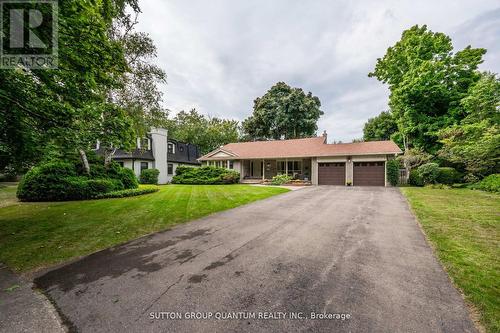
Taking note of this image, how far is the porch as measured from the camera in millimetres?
22109

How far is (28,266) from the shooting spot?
3.54 meters

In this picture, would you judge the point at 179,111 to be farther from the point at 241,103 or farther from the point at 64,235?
the point at 64,235

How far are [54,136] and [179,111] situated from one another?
3498 centimetres

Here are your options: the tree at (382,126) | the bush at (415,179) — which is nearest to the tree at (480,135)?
the bush at (415,179)

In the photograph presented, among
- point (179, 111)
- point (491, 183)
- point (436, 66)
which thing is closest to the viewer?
point (491, 183)

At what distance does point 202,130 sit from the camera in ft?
116

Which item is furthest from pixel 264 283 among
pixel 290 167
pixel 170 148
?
pixel 170 148

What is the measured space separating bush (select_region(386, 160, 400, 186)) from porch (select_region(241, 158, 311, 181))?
23.3ft

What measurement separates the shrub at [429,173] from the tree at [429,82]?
4625 millimetres

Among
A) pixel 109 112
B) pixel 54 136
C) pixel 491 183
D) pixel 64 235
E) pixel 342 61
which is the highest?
pixel 342 61

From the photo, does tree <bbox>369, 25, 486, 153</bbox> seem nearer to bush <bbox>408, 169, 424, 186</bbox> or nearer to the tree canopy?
bush <bbox>408, 169, 424, 186</bbox>

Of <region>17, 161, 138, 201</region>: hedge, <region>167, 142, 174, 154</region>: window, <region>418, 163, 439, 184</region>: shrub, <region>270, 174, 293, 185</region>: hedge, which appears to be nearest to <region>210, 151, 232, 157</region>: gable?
<region>167, 142, 174, 154</region>: window

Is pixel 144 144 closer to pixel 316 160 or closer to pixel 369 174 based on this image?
pixel 316 160

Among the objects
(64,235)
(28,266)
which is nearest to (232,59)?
(64,235)
